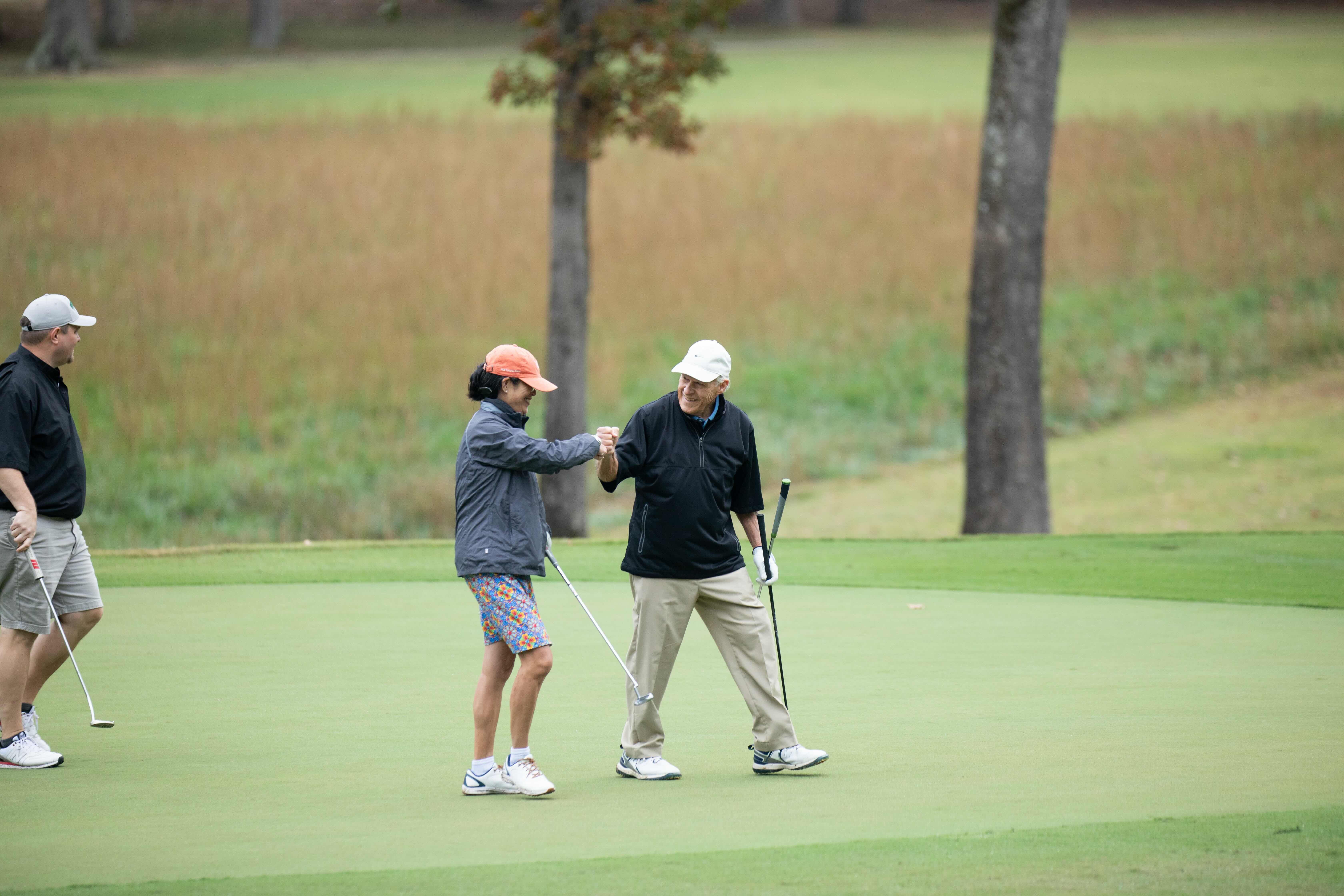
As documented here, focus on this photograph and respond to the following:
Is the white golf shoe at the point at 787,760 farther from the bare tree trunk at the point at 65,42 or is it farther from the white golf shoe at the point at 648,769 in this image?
the bare tree trunk at the point at 65,42

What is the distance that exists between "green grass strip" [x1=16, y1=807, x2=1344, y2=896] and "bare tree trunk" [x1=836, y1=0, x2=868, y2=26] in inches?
1994

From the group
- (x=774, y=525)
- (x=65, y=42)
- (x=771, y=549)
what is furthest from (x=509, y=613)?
(x=65, y=42)

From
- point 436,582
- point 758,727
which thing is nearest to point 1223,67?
point 436,582

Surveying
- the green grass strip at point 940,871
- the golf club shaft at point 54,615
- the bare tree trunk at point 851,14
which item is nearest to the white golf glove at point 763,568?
the green grass strip at point 940,871

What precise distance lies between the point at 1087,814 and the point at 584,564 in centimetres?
761

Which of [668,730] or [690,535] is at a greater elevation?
[690,535]

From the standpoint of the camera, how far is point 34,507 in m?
6.89

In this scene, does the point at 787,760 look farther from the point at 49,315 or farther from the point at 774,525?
the point at 49,315

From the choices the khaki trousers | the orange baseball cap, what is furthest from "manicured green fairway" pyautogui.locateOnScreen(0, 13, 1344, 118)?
the khaki trousers

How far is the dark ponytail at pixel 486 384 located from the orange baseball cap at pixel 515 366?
19 millimetres

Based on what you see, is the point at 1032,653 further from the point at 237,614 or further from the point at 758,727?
the point at 237,614

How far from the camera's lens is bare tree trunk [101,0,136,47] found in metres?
47.3

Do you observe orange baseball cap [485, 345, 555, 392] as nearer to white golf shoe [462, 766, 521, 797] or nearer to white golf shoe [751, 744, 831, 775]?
white golf shoe [462, 766, 521, 797]

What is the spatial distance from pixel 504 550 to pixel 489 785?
0.90 metres
